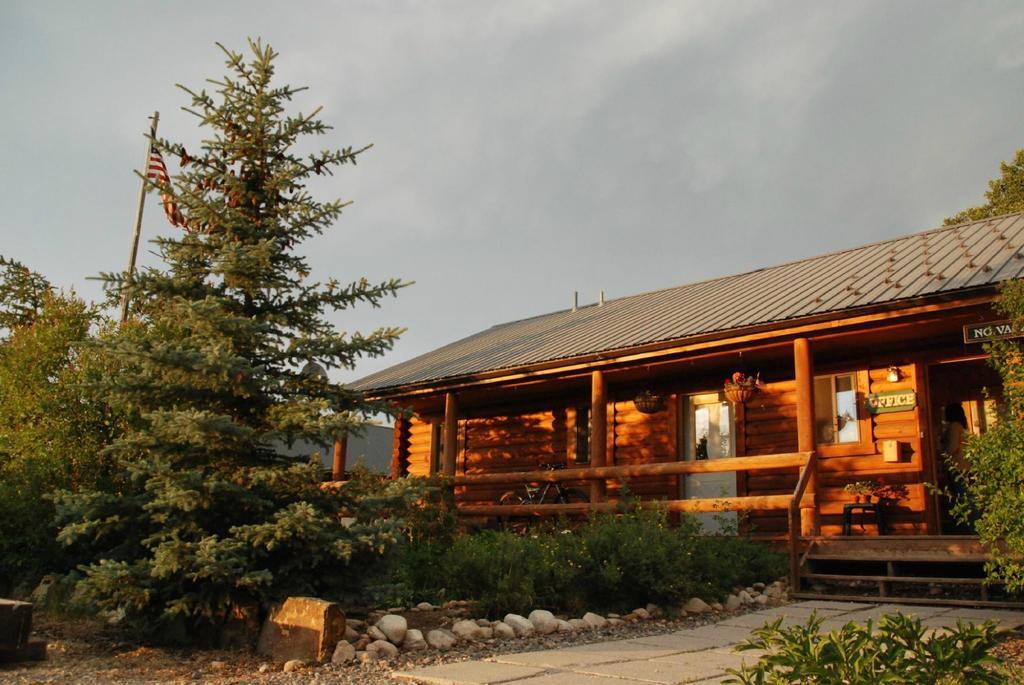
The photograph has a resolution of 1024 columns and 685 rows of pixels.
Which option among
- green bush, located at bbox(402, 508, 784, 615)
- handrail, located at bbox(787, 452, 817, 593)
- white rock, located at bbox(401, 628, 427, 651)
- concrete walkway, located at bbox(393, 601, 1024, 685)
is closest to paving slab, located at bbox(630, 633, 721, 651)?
concrete walkway, located at bbox(393, 601, 1024, 685)

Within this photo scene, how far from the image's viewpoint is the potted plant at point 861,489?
11359 mm

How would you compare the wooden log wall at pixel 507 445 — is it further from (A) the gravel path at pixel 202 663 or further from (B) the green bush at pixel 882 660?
(B) the green bush at pixel 882 660

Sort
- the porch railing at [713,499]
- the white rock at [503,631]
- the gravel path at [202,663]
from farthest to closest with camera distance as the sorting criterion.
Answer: the porch railing at [713,499]
the white rock at [503,631]
the gravel path at [202,663]

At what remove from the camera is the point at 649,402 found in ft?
45.7

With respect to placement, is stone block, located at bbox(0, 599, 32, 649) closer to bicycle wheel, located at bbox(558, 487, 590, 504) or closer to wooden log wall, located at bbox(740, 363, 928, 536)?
wooden log wall, located at bbox(740, 363, 928, 536)

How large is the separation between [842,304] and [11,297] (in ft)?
50.6

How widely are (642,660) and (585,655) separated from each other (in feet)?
1.32

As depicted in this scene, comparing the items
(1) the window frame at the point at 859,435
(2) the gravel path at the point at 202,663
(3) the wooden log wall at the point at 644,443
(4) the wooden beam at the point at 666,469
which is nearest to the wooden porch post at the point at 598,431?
(4) the wooden beam at the point at 666,469

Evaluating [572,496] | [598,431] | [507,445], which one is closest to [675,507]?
[598,431]

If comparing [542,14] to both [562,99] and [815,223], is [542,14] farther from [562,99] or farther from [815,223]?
[815,223]

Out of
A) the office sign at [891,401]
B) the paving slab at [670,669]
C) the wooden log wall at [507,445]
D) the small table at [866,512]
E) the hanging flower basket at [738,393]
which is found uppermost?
the hanging flower basket at [738,393]

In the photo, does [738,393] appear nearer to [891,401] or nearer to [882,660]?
[891,401]

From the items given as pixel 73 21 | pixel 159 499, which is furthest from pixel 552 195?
pixel 159 499

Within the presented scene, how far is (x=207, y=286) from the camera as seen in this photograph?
25.0ft
